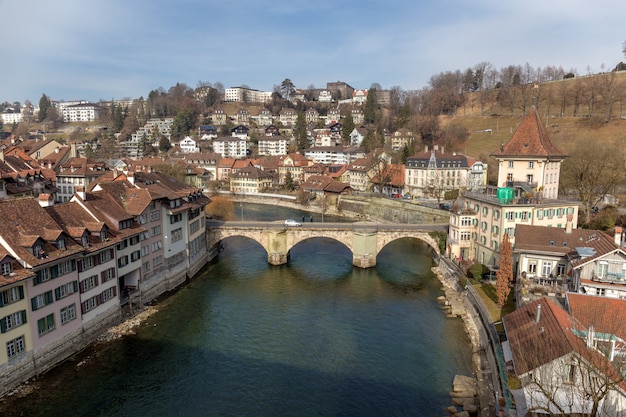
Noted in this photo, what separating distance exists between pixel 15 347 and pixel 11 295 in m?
3.36

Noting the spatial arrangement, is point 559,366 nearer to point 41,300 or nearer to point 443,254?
point 41,300

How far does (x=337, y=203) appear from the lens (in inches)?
3809

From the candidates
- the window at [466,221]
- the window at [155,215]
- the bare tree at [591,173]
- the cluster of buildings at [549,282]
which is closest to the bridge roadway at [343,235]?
the window at [466,221]

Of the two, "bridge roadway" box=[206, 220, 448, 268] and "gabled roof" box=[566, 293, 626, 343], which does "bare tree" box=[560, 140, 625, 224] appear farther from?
"gabled roof" box=[566, 293, 626, 343]

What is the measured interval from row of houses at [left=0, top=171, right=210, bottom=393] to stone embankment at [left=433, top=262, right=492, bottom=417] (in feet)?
88.4

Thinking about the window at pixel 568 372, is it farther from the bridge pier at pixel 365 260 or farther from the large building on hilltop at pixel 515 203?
the bridge pier at pixel 365 260

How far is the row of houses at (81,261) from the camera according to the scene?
28850mm

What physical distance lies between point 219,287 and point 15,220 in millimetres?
22319

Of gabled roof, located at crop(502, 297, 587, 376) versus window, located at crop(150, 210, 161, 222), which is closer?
gabled roof, located at crop(502, 297, 587, 376)

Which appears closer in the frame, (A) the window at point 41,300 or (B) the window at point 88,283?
(A) the window at point 41,300

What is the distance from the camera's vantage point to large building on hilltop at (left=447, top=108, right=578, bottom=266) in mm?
47344

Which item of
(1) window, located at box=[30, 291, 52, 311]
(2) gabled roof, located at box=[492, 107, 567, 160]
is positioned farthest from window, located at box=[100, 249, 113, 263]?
(2) gabled roof, located at box=[492, 107, 567, 160]

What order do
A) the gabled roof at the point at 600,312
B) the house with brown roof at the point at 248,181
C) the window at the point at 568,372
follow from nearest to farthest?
the window at the point at 568,372 < the gabled roof at the point at 600,312 < the house with brown roof at the point at 248,181

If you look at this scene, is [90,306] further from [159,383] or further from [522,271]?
[522,271]
